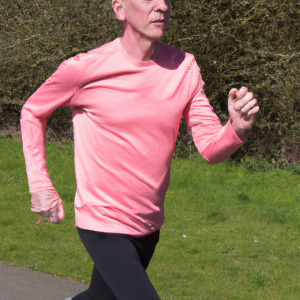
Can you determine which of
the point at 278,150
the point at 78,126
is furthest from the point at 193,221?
the point at 78,126

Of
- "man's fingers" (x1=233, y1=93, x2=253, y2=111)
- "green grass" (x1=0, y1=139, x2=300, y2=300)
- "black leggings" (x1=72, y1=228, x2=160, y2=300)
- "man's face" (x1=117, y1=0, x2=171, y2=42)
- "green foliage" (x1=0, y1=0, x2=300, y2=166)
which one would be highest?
"man's face" (x1=117, y1=0, x2=171, y2=42)

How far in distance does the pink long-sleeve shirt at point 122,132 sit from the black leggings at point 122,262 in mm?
46

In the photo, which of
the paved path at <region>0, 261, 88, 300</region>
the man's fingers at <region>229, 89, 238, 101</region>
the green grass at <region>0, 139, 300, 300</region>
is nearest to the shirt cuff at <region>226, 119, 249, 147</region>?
the man's fingers at <region>229, 89, 238, 101</region>

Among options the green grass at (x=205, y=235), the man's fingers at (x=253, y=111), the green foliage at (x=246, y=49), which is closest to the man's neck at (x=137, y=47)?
the man's fingers at (x=253, y=111)

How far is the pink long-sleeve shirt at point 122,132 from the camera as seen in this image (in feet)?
7.58

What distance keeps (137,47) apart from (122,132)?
41cm

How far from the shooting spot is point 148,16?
2.30 meters

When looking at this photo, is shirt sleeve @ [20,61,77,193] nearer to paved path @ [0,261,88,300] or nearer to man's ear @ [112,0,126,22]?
man's ear @ [112,0,126,22]

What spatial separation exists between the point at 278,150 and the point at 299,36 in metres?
2.07

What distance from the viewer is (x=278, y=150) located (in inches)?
364

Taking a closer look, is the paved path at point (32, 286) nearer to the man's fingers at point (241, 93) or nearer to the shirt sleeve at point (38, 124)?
the shirt sleeve at point (38, 124)

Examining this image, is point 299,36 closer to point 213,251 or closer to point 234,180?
point 234,180

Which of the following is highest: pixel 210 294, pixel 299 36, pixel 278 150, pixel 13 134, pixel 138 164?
pixel 138 164

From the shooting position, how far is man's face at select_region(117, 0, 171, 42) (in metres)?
2.30
